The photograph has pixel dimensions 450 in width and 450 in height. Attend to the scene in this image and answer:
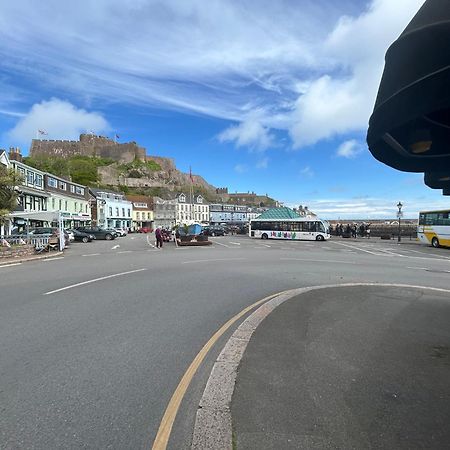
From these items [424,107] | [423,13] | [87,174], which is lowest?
[424,107]

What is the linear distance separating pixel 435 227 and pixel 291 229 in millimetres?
16576

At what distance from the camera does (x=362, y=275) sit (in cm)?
1334

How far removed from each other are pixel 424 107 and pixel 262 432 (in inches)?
137

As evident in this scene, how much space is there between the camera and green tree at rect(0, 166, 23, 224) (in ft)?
69.5

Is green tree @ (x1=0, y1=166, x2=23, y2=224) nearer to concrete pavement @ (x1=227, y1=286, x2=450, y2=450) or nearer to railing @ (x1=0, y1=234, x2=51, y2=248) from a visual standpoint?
railing @ (x1=0, y1=234, x2=51, y2=248)

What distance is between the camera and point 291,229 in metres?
45.5

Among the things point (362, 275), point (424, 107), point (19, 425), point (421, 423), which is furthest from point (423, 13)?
point (362, 275)

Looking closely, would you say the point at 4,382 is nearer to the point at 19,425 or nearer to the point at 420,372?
the point at 19,425

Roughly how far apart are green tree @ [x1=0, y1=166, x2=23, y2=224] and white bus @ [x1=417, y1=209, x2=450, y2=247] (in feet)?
106

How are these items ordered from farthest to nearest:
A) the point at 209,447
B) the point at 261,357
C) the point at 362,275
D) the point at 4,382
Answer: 1. the point at 362,275
2. the point at 261,357
3. the point at 4,382
4. the point at 209,447

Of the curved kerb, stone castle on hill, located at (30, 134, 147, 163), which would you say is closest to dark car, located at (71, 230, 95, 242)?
the curved kerb

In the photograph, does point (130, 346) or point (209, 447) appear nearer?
point (209, 447)

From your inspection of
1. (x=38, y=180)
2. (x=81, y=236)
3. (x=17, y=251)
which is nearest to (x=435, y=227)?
(x=17, y=251)

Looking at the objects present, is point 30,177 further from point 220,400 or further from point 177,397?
point 220,400
